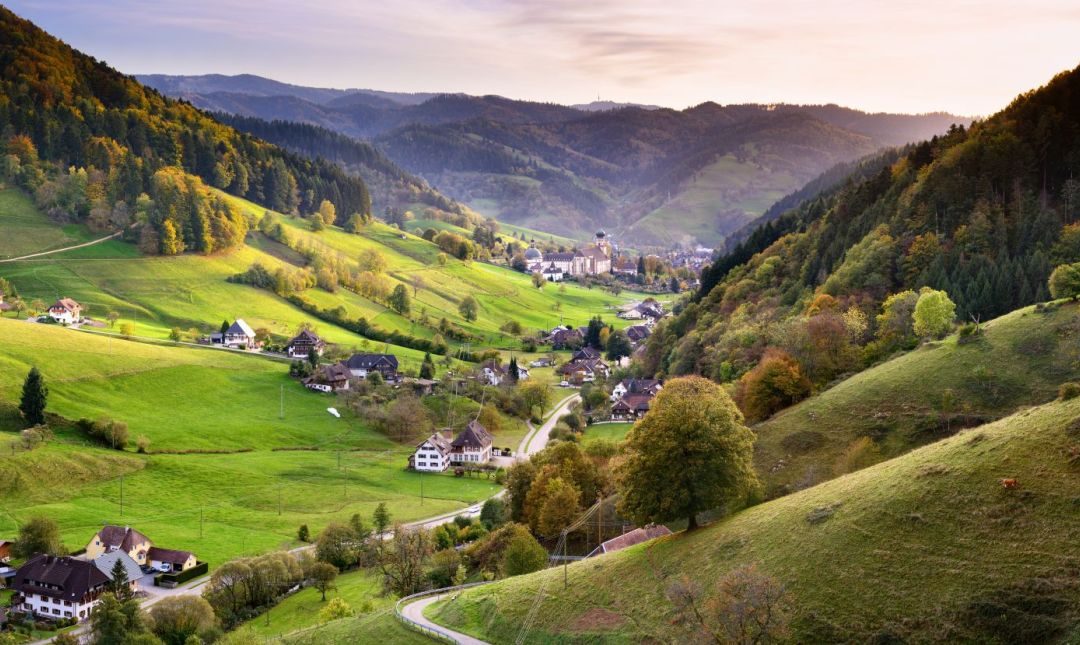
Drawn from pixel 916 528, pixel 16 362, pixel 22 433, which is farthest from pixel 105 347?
pixel 916 528

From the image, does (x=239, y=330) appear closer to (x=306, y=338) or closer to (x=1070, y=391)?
(x=306, y=338)

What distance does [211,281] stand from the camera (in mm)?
145375

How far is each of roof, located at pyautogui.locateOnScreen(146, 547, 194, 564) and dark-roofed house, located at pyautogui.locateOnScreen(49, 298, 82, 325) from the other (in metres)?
62.5

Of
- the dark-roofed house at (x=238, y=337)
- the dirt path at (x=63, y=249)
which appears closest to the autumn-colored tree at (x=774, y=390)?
the dark-roofed house at (x=238, y=337)

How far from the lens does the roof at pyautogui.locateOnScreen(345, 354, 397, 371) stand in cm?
12162

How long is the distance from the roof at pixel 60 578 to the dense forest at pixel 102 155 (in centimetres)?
9762

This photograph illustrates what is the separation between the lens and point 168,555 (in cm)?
6556

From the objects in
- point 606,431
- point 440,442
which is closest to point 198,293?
point 440,442

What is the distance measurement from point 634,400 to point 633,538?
53.3m

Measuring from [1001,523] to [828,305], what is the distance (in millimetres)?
50497

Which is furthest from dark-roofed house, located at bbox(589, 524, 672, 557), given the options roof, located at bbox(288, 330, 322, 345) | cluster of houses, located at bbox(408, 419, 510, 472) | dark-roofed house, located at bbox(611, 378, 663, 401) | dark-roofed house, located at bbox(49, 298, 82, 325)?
dark-roofed house, located at bbox(49, 298, 82, 325)

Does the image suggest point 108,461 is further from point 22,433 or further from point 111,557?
point 111,557

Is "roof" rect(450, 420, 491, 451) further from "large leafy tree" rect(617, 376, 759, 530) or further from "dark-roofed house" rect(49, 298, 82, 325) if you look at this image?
"dark-roofed house" rect(49, 298, 82, 325)

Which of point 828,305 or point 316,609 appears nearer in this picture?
point 316,609
